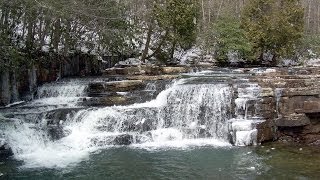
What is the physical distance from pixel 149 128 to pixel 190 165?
324 cm

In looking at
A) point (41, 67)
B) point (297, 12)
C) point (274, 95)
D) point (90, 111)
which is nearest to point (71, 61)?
point (41, 67)

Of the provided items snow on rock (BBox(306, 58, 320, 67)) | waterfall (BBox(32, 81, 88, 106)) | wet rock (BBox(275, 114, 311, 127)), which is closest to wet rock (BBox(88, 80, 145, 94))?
waterfall (BBox(32, 81, 88, 106))

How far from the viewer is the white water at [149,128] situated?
11.7 m

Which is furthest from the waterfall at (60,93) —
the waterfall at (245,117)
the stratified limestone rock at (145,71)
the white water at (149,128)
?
the waterfall at (245,117)

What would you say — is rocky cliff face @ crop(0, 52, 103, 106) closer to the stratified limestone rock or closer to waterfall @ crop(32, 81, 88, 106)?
waterfall @ crop(32, 81, 88, 106)

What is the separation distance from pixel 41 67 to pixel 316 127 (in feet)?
36.0

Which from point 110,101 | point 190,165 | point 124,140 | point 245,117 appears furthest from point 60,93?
point 190,165

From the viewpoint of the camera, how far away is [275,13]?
80.3 ft

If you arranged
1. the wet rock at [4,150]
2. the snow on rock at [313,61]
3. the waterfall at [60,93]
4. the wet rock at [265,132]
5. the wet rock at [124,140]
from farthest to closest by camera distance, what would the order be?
1. the snow on rock at [313,61]
2. the waterfall at [60,93]
3. the wet rock at [265,132]
4. the wet rock at [124,140]
5. the wet rock at [4,150]

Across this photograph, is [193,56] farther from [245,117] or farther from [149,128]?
[149,128]

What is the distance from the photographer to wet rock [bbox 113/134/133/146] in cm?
1222

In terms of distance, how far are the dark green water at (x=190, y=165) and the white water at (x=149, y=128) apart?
64 cm

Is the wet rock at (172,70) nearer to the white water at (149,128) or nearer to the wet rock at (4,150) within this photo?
the white water at (149,128)

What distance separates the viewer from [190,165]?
10.0 meters
